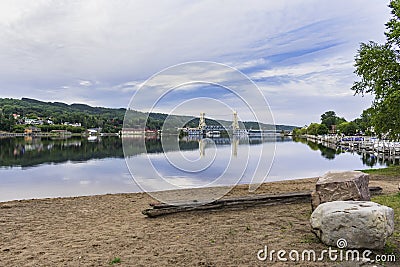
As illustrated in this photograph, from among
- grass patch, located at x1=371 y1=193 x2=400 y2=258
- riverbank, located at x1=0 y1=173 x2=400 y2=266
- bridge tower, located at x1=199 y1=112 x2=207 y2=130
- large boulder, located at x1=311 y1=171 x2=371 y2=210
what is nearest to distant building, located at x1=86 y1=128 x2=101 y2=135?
bridge tower, located at x1=199 y1=112 x2=207 y2=130

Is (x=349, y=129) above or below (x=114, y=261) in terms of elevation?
above

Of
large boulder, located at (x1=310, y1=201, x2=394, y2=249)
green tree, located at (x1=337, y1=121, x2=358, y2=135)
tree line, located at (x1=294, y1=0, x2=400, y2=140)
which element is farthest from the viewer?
green tree, located at (x1=337, y1=121, x2=358, y2=135)

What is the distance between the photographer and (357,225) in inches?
249

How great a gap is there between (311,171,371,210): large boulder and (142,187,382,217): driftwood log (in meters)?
2.34

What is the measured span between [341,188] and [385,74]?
52.3ft

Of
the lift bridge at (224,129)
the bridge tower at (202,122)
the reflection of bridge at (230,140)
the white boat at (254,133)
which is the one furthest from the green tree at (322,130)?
the bridge tower at (202,122)

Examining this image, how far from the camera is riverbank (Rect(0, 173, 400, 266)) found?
6629mm

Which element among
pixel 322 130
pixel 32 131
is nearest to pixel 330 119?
pixel 322 130

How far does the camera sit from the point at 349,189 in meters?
8.64

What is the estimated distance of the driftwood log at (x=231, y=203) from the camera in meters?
10.3

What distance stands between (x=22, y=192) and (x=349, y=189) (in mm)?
18982

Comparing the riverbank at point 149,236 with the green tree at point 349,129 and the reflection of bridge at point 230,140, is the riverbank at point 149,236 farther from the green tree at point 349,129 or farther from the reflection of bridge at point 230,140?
the green tree at point 349,129

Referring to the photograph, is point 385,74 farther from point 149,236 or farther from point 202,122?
point 149,236

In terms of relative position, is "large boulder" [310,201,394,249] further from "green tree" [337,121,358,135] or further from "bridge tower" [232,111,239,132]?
"green tree" [337,121,358,135]
